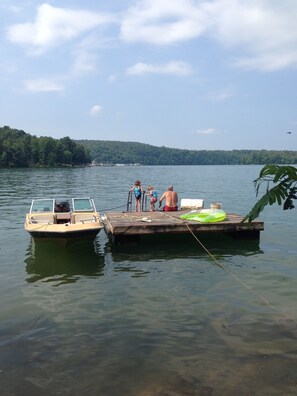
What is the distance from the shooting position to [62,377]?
6312 mm

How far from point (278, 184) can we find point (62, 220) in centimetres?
1464

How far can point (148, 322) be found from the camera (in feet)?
27.8

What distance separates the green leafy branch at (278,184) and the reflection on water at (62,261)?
898cm

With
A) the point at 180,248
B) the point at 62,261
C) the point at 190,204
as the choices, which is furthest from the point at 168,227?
the point at 190,204

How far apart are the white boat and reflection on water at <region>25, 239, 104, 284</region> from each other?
1.92 ft

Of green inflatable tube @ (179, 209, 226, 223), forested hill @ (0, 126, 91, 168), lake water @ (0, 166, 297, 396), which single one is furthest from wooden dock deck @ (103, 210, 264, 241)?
forested hill @ (0, 126, 91, 168)

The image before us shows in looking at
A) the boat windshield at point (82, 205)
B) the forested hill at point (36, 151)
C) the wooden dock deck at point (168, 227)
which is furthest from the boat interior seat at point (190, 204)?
the forested hill at point (36, 151)

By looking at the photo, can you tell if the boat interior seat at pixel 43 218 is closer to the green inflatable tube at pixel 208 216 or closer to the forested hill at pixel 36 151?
the green inflatable tube at pixel 208 216

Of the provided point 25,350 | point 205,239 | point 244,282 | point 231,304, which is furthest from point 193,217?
point 25,350

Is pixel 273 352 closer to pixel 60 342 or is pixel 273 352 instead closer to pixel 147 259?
pixel 60 342

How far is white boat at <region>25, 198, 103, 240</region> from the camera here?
15.0 m

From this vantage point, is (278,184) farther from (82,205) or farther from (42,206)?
(42,206)

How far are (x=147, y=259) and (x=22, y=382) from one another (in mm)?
8193

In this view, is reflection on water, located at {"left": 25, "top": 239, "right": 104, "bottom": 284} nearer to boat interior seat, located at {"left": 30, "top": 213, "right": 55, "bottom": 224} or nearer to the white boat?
the white boat
